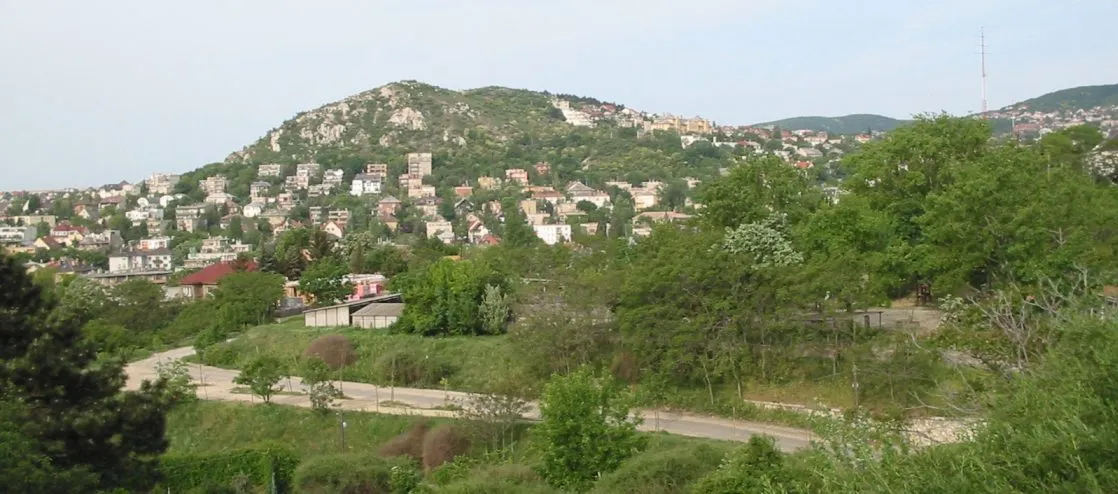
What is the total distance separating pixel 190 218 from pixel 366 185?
15646mm

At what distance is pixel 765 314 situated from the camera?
53.1 feet

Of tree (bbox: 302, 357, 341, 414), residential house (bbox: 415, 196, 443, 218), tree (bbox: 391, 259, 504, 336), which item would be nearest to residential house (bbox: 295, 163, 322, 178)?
residential house (bbox: 415, 196, 443, 218)

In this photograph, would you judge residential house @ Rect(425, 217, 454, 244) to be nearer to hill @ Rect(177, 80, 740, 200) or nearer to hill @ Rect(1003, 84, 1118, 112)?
hill @ Rect(177, 80, 740, 200)

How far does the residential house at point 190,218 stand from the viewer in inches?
2985

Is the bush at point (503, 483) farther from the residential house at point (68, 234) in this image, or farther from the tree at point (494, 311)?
the residential house at point (68, 234)

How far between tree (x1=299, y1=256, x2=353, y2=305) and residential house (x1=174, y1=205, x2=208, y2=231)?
50.3 m

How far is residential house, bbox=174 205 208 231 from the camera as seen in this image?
249 feet

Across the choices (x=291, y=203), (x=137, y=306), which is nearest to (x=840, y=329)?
(x=137, y=306)

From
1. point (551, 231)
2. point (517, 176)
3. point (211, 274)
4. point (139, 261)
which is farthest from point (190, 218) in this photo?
point (211, 274)

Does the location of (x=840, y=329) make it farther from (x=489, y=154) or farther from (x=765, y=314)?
(x=489, y=154)

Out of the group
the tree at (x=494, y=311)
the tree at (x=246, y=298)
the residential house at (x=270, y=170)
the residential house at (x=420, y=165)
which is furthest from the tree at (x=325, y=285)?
the residential house at (x=270, y=170)

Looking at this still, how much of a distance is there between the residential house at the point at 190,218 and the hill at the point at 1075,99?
299ft

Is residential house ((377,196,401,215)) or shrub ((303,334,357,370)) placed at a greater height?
residential house ((377,196,401,215))

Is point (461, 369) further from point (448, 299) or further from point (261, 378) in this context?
point (261, 378)
